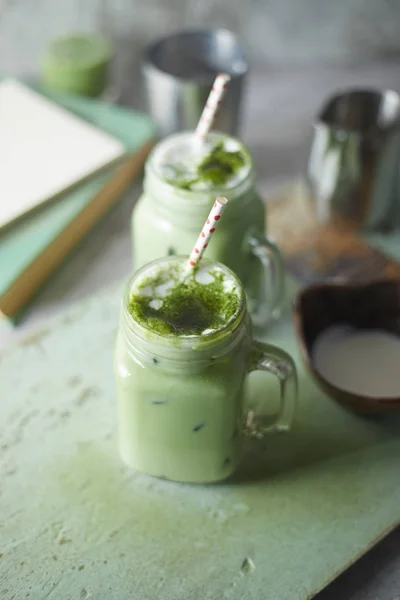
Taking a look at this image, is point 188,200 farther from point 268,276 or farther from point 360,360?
point 360,360

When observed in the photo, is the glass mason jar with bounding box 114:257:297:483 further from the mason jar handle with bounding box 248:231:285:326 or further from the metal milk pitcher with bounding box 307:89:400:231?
the metal milk pitcher with bounding box 307:89:400:231

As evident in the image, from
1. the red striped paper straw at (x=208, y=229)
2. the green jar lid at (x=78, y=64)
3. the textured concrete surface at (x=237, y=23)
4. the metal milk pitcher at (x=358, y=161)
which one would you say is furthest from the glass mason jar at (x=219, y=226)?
the textured concrete surface at (x=237, y=23)

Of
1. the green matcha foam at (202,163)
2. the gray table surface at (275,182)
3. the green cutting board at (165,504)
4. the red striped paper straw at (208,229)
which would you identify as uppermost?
the red striped paper straw at (208,229)

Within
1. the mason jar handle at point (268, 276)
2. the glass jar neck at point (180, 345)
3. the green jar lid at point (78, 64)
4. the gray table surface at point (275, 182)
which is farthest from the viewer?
the green jar lid at point (78, 64)

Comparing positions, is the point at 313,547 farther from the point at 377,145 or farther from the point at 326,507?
the point at 377,145

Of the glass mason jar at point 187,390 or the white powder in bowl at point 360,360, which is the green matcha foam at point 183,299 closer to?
the glass mason jar at point 187,390
